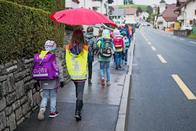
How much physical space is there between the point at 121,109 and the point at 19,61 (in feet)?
8.02

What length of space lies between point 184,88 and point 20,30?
5971 millimetres

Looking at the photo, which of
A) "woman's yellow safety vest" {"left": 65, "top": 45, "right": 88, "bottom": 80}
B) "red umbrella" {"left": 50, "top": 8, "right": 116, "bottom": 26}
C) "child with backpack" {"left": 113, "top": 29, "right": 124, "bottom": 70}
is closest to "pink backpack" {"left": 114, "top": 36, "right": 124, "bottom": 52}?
"child with backpack" {"left": 113, "top": 29, "right": 124, "bottom": 70}

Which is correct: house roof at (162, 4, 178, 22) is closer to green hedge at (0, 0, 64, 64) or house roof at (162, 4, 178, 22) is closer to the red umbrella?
green hedge at (0, 0, 64, 64)

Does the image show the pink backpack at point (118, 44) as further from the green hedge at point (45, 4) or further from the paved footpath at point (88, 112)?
Answer: the paved footpath at point (88, 112)

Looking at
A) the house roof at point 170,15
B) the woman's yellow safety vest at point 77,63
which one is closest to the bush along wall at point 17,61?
the woman's yellow safety vest at point 77,63

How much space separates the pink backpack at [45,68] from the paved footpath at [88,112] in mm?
868

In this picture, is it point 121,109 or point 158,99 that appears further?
point 158,99

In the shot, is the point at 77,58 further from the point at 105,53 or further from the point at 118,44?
the point at 118,44

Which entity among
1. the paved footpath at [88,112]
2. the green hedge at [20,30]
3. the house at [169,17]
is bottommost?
the paved footpath at [88,112]

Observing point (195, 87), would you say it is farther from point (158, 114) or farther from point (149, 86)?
point (158, 114)

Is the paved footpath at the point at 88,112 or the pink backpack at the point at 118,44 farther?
the pink backpack at the point at 118,44

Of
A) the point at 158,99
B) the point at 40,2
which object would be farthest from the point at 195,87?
the point at 40,2

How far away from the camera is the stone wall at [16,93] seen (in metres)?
5.24

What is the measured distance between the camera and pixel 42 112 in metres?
6.28
